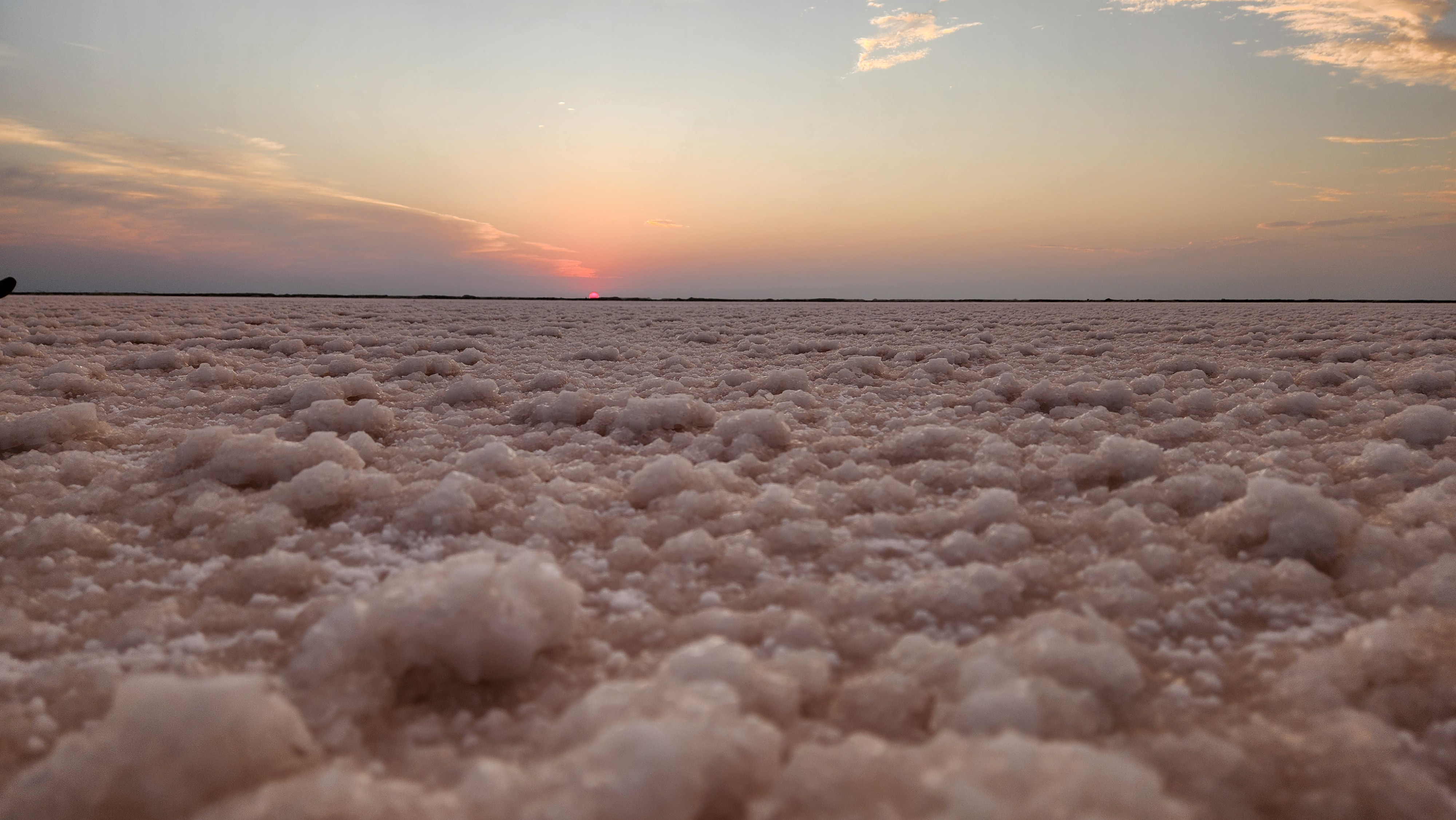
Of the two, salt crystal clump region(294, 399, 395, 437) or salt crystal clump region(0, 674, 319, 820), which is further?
salt crystal clump region(294, 399, 395, 437)

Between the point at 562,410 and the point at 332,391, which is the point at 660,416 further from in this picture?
the point at 332,391

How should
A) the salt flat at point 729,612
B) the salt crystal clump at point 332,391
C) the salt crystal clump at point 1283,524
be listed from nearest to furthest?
the salt flat at point 729,612 < the salt crystal clump at point 1283,524 < the salt crystal clump at point 332,391

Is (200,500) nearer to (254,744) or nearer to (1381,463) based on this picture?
(254,744)

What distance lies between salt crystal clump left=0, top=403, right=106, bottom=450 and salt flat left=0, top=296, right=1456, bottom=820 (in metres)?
0.02

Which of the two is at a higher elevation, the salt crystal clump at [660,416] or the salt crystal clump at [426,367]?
the salt crystal clump at [426,367]

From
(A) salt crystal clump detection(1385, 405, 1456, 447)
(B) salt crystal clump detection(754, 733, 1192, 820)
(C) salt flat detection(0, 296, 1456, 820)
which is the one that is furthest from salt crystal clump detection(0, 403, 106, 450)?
(A) salt crystal clump detection(1385, 405, 1456, 447)

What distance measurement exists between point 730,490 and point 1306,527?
4.90 ft

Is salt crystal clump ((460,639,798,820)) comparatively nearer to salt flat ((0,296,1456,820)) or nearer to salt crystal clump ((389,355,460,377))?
salt flat ((0,296,1456,820))

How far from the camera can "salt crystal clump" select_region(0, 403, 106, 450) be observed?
2.57 m

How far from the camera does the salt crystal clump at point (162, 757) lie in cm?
91

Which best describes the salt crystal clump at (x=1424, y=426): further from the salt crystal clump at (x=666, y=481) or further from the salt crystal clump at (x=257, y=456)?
the salt crystal clump at (x=257, y=456)

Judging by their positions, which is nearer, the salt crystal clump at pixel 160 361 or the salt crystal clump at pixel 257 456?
the salt crystal clump at pixel 257 456

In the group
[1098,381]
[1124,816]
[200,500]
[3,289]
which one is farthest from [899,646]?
[3,289]

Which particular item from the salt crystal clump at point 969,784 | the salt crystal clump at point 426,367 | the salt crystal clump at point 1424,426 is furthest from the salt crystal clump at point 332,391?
the salt crystal clump at point 1424,426
